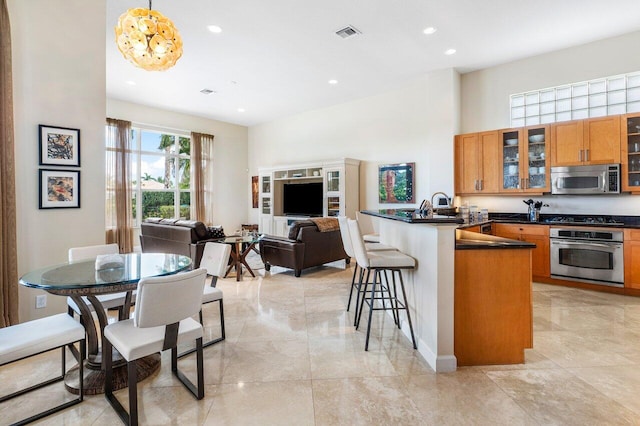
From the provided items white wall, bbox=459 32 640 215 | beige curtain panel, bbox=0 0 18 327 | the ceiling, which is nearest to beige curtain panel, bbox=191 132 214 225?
the ceiling

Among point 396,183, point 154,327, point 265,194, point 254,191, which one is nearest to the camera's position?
point 154,327

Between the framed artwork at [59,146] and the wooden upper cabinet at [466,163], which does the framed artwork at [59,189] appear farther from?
the wooden upper cabinet at [466,163]

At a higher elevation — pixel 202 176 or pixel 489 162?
pixel 202 176

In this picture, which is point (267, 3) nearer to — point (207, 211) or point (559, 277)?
point (559, 277)

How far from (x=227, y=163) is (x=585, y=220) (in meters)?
8.10

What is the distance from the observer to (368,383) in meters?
2.17

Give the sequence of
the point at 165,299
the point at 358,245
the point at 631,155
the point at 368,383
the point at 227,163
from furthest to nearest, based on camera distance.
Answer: the point at 227,163, the point at 631,155, the point at 358,245, the point at 368,383, the point at 165,299

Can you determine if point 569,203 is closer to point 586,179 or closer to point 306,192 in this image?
point 586,179

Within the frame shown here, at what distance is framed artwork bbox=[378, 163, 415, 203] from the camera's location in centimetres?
624

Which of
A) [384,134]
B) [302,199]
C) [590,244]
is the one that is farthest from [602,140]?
[302,199]

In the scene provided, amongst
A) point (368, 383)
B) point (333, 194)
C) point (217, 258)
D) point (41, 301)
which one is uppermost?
point (333, 194)

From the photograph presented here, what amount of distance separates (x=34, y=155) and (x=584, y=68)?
7067 mm

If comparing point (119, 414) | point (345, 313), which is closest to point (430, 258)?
point (345, 313)

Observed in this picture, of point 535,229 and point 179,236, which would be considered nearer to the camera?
point 535,229
